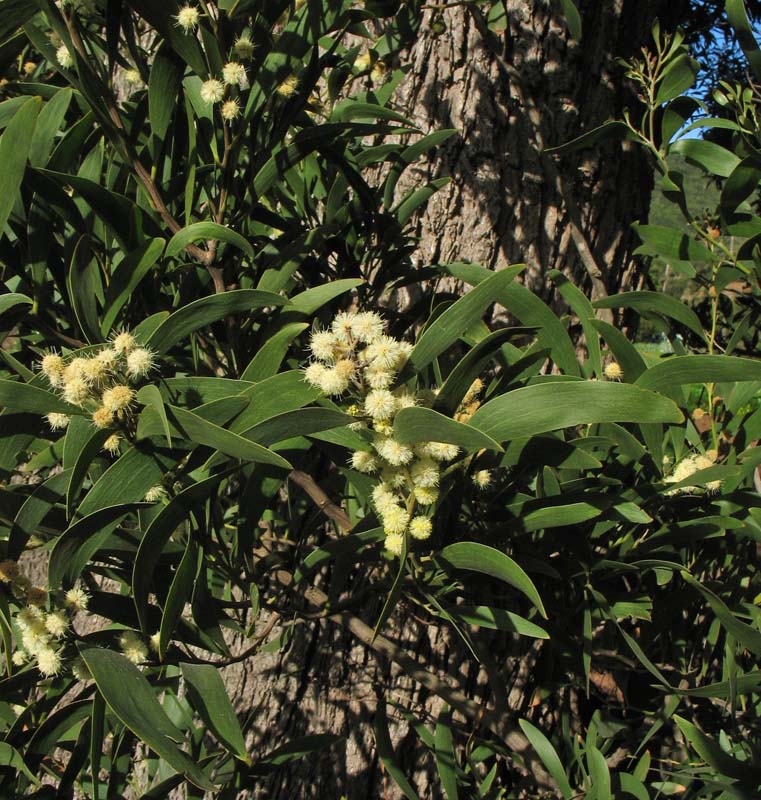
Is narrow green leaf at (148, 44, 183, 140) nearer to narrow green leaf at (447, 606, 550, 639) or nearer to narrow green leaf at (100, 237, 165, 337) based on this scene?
narrow green leaf at (100, 237, 165, 337)

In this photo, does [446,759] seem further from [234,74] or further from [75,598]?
[234,74]

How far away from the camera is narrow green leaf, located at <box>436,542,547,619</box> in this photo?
662 millimetres

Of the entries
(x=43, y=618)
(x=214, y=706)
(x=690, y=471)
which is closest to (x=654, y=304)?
(x=690, y=471)

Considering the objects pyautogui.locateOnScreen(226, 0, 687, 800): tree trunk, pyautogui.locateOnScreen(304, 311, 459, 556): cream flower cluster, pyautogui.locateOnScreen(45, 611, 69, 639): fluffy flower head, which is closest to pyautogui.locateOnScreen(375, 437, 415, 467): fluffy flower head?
pyautogui.locateOnScreen(304, 311, 459, 556): cream flower cluster

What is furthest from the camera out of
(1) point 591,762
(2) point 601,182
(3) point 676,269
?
(2) point 601,182

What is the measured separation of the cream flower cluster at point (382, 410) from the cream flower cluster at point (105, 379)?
0.18 meters

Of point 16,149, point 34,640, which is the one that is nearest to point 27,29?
point 16,149

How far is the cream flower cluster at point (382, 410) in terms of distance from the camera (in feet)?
2.28

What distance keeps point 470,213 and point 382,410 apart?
1050 mm

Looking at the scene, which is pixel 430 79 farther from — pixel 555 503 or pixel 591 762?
pixel 591 762

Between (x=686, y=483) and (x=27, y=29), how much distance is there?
99cm

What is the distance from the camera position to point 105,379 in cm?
71

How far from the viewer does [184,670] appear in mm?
831

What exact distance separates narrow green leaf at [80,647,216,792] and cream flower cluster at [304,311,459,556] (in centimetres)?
30
